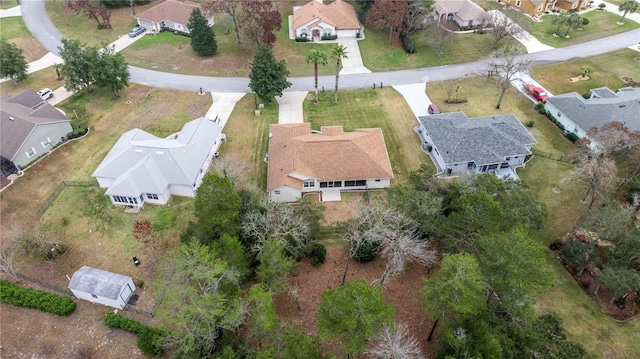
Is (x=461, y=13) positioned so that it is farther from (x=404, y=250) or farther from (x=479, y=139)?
(x=404, y=250)

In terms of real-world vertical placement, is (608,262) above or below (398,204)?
below

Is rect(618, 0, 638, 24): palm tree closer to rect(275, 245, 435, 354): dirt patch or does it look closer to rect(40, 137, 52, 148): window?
rect(275, 245, 435, 354): dirt patch

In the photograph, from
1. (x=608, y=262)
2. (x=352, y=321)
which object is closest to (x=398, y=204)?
(x=352, y=321)

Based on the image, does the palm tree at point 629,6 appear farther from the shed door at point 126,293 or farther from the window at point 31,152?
the window at point 31,152

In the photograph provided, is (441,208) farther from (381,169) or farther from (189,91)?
(189,91)

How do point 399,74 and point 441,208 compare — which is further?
point 399,74
